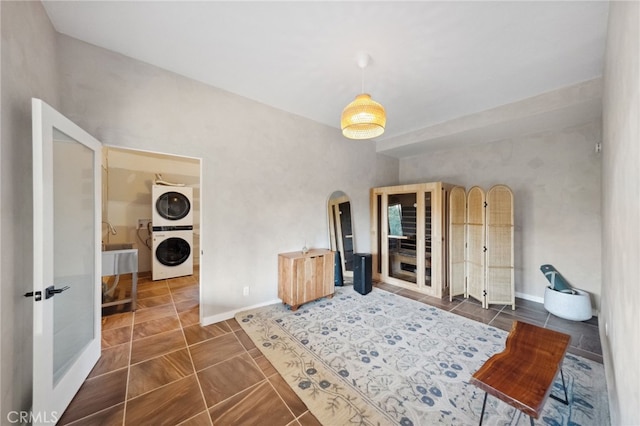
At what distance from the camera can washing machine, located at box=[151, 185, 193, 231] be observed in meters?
4.49

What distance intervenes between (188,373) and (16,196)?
1.78 metres

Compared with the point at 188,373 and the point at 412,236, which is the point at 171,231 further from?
the point at 412,236

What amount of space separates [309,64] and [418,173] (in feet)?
11.8

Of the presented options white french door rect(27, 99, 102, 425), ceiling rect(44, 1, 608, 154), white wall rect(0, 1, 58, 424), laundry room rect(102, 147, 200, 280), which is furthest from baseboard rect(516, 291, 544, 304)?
laundry room rect(102, 147, 200, 280)

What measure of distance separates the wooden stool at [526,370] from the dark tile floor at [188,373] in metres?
1.12

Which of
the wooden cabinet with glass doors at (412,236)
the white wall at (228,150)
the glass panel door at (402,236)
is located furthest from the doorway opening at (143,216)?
the glass panel door at (402,236)

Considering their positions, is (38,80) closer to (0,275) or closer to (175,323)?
(0,275)

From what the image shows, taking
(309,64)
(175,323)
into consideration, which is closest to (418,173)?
(309,64)

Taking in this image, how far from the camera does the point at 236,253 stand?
305 cm

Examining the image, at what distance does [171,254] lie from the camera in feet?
15.1

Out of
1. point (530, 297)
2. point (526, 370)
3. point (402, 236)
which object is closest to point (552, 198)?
point (530, 297)

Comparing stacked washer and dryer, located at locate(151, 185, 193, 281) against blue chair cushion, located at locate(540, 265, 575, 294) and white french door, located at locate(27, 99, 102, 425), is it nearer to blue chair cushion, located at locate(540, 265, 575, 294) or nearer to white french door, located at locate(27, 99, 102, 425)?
white french door, located at locate(27, 99, 102, 425)

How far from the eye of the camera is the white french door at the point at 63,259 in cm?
135

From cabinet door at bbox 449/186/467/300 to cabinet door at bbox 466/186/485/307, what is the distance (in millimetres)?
111
